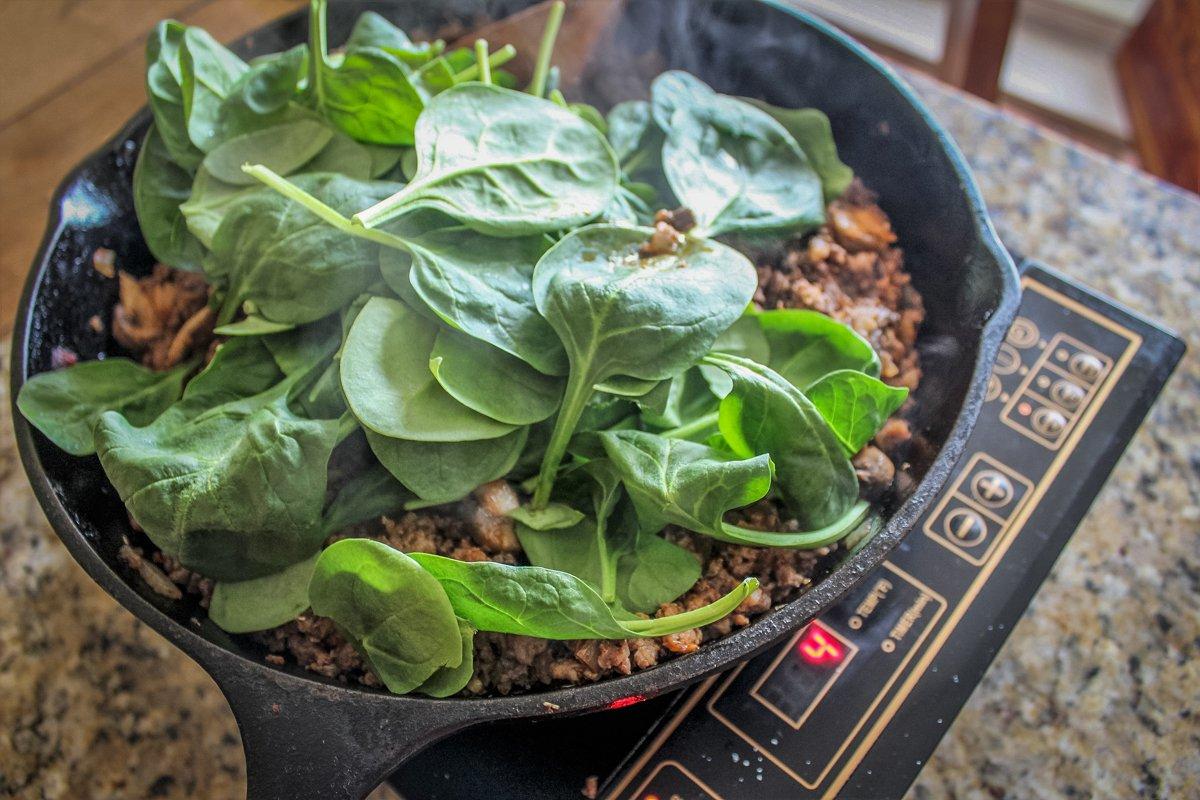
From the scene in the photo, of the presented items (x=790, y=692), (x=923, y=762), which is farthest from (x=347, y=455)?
(x=923, y=762)

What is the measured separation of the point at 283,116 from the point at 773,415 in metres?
0.46

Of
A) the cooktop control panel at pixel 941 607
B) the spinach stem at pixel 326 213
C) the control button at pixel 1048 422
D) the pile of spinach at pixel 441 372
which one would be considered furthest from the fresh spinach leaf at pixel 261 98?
the control button at pixel 1048 422

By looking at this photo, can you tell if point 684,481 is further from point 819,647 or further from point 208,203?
point 208,203

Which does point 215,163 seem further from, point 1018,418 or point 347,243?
point 1018,418

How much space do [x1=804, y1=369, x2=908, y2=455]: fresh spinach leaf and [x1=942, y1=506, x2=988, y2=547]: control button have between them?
0.18 metres

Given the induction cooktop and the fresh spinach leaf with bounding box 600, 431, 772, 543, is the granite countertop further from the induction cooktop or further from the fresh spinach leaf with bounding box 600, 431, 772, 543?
the fresh spinach leaf with bounding box 600, 431, 772, 543

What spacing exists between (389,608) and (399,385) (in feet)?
0.47

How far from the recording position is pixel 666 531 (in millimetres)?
666

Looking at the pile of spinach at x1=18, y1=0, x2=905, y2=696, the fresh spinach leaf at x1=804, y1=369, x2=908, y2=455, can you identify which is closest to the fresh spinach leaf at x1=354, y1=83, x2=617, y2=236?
the pile of spinach at x1=18, y1=0, x2=905, y2=696

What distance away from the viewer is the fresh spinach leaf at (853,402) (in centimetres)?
63

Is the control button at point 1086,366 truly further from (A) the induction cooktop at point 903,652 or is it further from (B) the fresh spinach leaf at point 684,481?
(B) the fresh spinach leaf at point 684,481

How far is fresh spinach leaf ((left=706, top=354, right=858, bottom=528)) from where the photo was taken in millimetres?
616

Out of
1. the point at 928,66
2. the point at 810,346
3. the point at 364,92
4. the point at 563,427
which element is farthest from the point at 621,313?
the point at 928,66

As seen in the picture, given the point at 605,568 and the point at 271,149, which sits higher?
the point at 271,149
